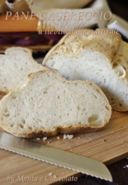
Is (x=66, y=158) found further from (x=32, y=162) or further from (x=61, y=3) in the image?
(x=61, y=3)

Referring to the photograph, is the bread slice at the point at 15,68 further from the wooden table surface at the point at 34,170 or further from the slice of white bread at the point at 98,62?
the wooden table surface at the point at 34,170

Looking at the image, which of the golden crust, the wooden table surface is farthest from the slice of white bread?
the wooden table surface

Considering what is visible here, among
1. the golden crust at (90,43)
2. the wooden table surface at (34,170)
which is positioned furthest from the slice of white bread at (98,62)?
the wooden table surface at (34,170)

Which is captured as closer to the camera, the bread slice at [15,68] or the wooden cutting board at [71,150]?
the wooden cutting board at [71,150]

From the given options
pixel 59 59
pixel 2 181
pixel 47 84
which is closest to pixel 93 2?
pixel 59 59

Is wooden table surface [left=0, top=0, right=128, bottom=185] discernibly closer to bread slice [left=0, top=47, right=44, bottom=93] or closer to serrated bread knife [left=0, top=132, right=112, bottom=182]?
serrated bread knife [left=0, top=132, right=112, bottom=182]

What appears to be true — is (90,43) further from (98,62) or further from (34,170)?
(34,170)

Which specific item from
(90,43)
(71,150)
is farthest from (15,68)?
(71,150)
